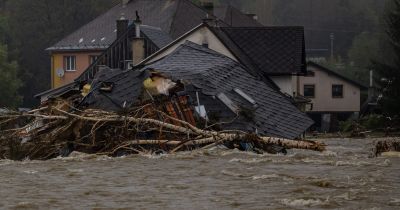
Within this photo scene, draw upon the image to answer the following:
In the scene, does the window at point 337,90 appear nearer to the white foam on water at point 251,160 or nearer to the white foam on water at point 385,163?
the white foam on water at point 385,163

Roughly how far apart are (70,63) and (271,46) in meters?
28.5

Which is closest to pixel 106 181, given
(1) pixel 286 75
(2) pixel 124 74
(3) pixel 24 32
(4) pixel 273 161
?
(4) pixel 273 161

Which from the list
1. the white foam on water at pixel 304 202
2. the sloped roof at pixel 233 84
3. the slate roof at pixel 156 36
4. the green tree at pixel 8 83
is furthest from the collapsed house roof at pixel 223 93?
the green tree at pixel 8 83

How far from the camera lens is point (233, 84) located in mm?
31578

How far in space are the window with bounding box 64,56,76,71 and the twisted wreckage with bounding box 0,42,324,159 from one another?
43.0 meters

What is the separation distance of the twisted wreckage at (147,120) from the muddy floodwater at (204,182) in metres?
0.66

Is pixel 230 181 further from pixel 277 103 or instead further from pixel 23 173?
pixel 277 103

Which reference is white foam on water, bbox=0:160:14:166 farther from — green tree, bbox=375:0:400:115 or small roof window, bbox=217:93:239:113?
green tree, bbox=375:0:400:115

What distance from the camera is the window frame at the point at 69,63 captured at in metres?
72.9

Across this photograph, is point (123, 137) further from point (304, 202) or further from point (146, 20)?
point (146, 20)

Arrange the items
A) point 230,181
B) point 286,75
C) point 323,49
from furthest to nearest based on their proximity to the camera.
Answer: point 323,49
point 286,75
point 230,181

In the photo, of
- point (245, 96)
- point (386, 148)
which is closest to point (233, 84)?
point (245, 96)

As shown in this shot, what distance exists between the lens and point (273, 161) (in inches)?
920

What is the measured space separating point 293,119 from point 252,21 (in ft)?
156
